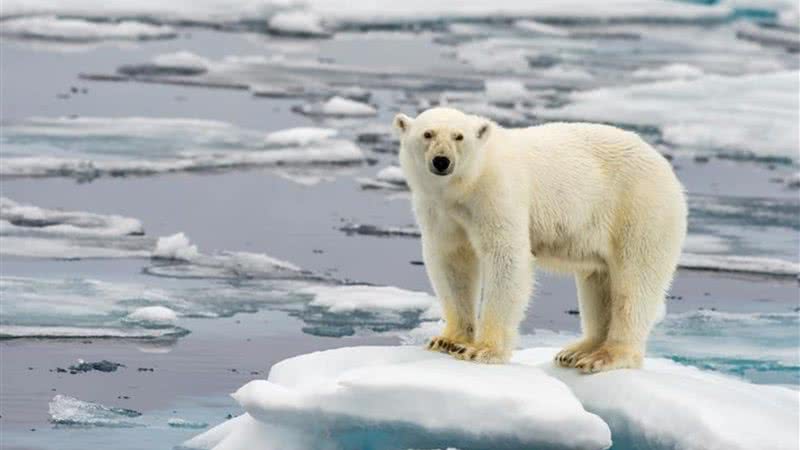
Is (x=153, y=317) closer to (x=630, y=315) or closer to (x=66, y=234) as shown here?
(x=66, y=234)

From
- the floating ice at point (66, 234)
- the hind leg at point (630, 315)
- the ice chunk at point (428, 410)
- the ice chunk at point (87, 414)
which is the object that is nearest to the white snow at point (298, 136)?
the floating ice at point (66, 234)

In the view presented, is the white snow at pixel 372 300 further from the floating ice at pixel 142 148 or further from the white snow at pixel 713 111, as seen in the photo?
the white snow at pixel 713 111

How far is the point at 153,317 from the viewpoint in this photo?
7836 mm

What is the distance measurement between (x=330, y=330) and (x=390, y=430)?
2599 millimetres

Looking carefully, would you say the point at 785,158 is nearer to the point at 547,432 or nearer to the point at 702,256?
the point at 702,256

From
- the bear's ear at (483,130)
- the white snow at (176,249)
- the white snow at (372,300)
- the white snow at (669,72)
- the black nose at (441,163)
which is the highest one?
the bear's ear at (483,130)

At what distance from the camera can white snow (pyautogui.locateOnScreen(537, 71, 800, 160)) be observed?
40.2 ft

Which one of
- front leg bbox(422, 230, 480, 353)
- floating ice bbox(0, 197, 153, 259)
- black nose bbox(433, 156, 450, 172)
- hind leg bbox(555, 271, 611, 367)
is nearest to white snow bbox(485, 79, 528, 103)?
floating ice bbox(0, 197, 153, 259)

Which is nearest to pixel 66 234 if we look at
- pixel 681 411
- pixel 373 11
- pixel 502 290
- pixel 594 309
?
pixel 594 309

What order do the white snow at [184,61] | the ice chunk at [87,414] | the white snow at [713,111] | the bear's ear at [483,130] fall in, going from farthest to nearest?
the white snow at [184,61] < the white snow at [713,111] < the ice chunk at [87,414] < the bear's ear at [483,130]

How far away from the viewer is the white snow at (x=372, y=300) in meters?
8.16

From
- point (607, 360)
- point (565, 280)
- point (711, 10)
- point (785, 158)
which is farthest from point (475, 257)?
point (711, 10)

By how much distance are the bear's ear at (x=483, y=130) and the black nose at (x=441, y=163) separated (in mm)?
171

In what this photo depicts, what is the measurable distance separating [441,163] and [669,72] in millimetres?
9238
